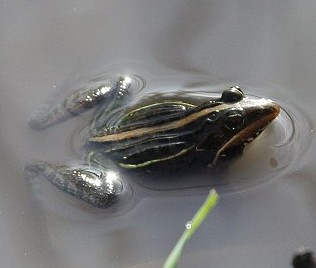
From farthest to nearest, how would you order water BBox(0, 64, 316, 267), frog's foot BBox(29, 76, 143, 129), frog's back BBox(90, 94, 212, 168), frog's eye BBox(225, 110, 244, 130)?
1. frog's foot BBox(29, 76, 143, 129)
2. frog's back BBox(90, 94, 212, 168)
3. frog's eye BBox(225, 110, 244, 130)
4. water BBox(0, 64, 316, 267)

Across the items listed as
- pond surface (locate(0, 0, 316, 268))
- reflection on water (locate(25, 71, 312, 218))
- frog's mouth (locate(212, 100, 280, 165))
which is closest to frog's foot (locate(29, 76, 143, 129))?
pond surface (locate(0, 0, 316, 268))

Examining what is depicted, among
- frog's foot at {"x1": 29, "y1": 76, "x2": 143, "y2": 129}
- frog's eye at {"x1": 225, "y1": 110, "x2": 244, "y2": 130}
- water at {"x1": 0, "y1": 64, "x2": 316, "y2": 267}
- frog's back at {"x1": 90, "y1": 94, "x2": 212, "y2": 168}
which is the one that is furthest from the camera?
frog's foot at {"x1": 29, "y1": 76, "x2": 143, "y2": 129}

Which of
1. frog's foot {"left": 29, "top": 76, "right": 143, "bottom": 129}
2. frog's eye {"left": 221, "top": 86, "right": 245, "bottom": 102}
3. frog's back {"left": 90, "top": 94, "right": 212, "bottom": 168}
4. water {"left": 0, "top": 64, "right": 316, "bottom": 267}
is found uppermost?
frog's foot {"left": 29, "top": 76, "right": 143, "bottom": 129}

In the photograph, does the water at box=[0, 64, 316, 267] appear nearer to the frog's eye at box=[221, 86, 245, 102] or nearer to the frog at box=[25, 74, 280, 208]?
the frog at box=[25, 74, 280, 208]

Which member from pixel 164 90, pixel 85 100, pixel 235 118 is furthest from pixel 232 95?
pixel 85 100

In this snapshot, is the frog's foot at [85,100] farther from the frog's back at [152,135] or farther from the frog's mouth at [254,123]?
the frog's mouth at [254,123]

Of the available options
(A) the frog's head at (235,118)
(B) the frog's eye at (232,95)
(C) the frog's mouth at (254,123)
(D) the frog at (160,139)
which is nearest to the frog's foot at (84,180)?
(D) the frog at (160,139)
